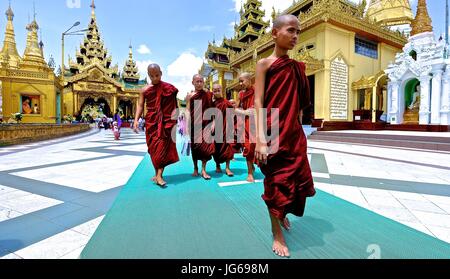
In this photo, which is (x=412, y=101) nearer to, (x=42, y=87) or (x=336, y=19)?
(x=336, y=19)

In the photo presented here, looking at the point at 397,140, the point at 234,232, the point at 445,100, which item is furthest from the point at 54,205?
the point at 445,100

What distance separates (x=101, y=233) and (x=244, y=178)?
2424mm

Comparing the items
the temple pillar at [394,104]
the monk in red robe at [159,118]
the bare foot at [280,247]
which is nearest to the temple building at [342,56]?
the temple pillar at [394,104]

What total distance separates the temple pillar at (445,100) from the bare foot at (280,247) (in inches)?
577

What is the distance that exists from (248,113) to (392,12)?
2764cm

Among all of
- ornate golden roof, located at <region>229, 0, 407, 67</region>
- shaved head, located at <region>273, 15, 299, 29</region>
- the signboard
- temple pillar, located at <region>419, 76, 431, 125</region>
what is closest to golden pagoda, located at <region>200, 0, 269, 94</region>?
ornate golden roof, located at <region>229, 0, 407, 67</region>

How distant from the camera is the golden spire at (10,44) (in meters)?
21.8

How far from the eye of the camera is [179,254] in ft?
5.41

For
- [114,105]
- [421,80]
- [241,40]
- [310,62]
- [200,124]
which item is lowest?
[200,124]

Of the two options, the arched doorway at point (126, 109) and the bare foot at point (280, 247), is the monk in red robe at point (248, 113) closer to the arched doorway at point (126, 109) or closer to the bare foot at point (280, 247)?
the bare foot at point (280, 247)

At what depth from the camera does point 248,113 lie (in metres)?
3.36

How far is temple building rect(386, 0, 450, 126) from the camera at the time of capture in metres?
11.9
